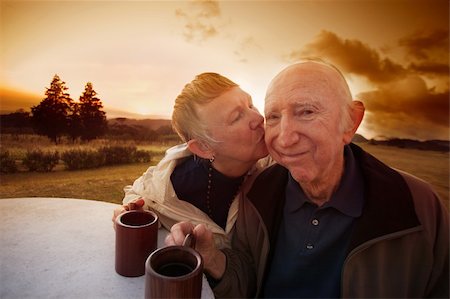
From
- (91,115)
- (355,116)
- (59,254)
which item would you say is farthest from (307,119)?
(91,115)

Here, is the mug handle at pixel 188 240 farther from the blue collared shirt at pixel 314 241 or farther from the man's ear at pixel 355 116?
the man's ear at pixel 355 116

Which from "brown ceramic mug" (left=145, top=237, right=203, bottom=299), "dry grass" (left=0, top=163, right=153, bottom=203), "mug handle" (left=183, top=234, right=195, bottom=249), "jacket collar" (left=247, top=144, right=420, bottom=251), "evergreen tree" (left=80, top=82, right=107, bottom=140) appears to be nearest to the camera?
Answer: "brown ceramic mug" (left=145, top=237, right=203, bottom=299)

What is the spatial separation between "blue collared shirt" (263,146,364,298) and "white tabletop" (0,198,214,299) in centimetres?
38

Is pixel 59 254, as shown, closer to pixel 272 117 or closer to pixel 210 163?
pixel 210 163

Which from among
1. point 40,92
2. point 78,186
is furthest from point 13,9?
point 78,186

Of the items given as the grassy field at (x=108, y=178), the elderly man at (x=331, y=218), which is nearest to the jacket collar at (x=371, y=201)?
the elderly man at (x=331, y=218)

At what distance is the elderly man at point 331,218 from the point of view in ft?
3.36

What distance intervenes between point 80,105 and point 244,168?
8.38 feet

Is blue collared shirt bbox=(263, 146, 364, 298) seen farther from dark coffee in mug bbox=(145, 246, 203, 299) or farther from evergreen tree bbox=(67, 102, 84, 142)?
evergreen tree bbox=(67, 102, 84, 142)

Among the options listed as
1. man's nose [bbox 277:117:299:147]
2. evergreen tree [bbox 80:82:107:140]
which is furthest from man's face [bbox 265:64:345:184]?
evergreen tree [bbox 80:82:107:140]

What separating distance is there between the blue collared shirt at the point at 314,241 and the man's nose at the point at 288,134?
269mm

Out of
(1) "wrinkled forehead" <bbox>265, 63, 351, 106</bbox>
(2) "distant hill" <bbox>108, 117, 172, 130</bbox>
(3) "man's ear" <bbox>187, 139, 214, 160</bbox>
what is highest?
(1) "wrinkled forehead" <bbox>265, 63, 351, 106</bbox>

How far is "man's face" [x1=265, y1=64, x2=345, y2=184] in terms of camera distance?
103 centimetres

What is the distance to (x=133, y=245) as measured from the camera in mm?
922
